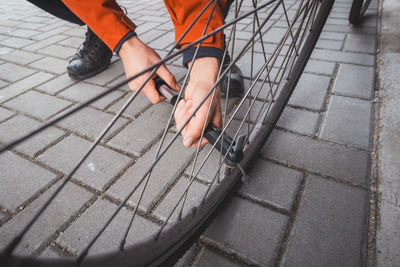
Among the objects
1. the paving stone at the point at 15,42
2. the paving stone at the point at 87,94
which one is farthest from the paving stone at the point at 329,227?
the paving stone at the point at 15,42

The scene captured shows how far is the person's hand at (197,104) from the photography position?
832mm

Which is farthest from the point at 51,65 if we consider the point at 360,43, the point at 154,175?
the point at 360,43

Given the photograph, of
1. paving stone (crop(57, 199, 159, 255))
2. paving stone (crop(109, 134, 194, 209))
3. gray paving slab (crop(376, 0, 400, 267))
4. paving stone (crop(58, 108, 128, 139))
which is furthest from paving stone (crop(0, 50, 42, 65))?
gray paving slab (crop(376, 0, 400, 267))

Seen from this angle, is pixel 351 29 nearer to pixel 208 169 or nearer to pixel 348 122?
pixel 348 122

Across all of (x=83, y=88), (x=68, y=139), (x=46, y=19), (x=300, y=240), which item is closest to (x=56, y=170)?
(x=68, y=139)

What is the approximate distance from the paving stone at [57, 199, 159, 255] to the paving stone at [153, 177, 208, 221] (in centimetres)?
6

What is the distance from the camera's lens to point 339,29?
6.97 ft

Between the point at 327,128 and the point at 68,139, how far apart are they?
1.32 meters

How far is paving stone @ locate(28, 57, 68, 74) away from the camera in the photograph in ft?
6.27

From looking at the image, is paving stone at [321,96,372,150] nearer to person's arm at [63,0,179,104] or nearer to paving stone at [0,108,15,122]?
person's arm at [63,0,179,104]

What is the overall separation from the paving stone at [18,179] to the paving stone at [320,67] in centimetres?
162

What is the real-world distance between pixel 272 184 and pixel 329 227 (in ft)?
0.79

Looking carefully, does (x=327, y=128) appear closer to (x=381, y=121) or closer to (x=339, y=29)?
(x=381, y=121)

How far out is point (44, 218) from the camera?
0.94 m
